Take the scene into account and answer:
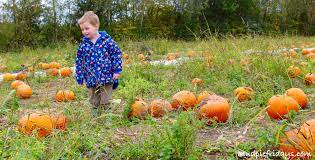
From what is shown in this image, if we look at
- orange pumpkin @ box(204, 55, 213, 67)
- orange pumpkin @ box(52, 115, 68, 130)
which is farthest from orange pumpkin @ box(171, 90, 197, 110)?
orange pumpkin @ box(204, 55, 213, 67)

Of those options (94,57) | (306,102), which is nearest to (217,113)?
(306,102)

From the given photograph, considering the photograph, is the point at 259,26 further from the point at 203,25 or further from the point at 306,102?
the point at 306,102

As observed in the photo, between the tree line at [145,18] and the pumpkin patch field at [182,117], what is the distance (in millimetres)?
8465

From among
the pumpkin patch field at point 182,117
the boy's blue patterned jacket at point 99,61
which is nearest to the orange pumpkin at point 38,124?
the pumpkin patch field at point 182,117

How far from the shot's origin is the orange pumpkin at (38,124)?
3.16 m

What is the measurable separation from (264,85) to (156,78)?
7.07 ft

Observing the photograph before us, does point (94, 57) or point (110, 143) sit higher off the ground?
point (94, 57)

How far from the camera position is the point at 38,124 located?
3252 millimetres

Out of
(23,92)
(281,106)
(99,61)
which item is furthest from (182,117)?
(23,92)

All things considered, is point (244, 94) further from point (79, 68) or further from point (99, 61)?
point (79, 68)

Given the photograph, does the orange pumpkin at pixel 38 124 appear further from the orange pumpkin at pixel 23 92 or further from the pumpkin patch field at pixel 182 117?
the orange pumpkin at pixel 23 92

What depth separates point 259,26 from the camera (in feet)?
74.5

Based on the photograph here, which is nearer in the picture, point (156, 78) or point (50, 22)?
point (156, 78)

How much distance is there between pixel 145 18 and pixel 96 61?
16521 mm
